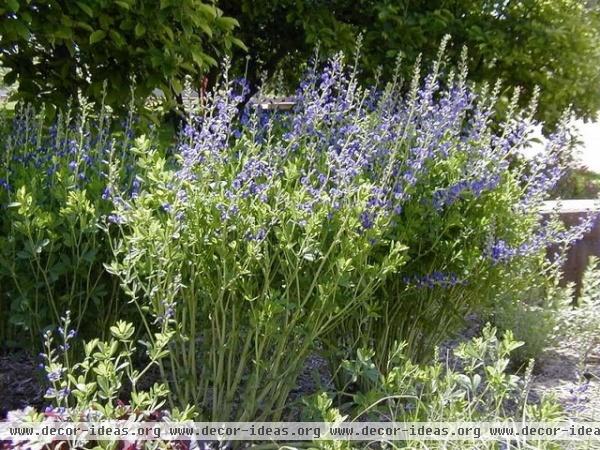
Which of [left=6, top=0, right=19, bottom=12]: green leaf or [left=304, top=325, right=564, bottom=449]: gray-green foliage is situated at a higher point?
[left=6, top=0, right=19, bottom=12]: green leaf

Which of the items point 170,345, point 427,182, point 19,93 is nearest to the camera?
point 170,345

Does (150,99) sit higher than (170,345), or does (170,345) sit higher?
(150,99)

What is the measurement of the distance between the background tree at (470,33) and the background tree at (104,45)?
115 centimetres

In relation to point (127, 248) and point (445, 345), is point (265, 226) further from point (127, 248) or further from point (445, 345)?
point (445, 345)

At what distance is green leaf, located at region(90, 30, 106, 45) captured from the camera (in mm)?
3957

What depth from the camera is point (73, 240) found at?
9.12 feet

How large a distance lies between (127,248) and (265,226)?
17.7 inches

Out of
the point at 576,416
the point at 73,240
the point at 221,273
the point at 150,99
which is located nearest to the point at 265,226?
the point at 221,273

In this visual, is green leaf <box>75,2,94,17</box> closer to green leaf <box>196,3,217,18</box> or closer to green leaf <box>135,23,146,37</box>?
green leaf <box>135,23,146,37</box>

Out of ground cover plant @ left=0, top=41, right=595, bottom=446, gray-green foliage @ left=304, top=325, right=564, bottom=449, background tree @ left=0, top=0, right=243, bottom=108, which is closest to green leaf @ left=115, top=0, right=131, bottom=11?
background tree @ left=0, top=0, right=243, bottom=108

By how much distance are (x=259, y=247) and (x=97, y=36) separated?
2004mm

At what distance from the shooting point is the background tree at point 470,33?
17.5ft

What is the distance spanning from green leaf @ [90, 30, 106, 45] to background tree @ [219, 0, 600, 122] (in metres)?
1.60

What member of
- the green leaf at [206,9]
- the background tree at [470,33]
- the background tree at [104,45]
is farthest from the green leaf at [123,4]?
the background tree at [470,33]
